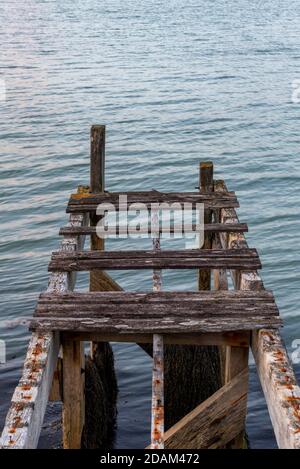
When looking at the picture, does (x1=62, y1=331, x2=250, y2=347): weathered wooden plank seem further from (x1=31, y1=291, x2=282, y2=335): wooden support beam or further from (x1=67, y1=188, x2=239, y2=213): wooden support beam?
(x1=67, y1=188, x2=239, y2=213): wooden support beam

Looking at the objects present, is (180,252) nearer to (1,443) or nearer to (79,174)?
(1,443)

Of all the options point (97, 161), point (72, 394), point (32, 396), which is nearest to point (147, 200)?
point (97, 161)

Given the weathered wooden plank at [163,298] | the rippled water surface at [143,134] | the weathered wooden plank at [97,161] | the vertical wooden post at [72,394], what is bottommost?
the vertical wooden post at [72,394]

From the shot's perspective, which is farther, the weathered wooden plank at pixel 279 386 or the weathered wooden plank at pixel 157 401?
the weathered wooden plank at pixel 157 401

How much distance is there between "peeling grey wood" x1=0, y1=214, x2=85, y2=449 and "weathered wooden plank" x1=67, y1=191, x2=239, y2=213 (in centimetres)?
442

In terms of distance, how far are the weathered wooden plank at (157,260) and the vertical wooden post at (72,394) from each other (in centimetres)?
121

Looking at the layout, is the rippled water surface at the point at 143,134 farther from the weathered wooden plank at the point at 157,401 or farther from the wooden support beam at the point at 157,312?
the weathered wooden plank at the point at 157,401

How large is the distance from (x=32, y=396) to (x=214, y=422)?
209cm

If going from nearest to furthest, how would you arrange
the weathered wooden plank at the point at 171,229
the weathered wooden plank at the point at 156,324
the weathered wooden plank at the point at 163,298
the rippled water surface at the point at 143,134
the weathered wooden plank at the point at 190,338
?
the weathered wooden plank at the point at 156,324 → the weathered wooden plank at the point at 190,338 → the weathered wooden plank at the point at 163,298 → the weathered wooden plank at the point at 171,229 → the rippled water surface at the point at 143,134

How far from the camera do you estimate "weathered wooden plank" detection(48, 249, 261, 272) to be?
30.2 ft

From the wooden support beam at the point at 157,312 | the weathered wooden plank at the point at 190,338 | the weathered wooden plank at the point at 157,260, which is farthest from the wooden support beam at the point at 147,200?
the weathered wooden plank at the point at 190,338

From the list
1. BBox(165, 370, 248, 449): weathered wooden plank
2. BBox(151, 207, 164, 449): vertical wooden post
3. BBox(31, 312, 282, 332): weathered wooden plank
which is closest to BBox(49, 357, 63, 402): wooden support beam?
BBox(31, 312, 282, 332): weathered wooden plank

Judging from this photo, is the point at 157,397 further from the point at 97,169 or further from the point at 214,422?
the point at 97,169

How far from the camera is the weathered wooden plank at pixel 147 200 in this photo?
11.8 metres
